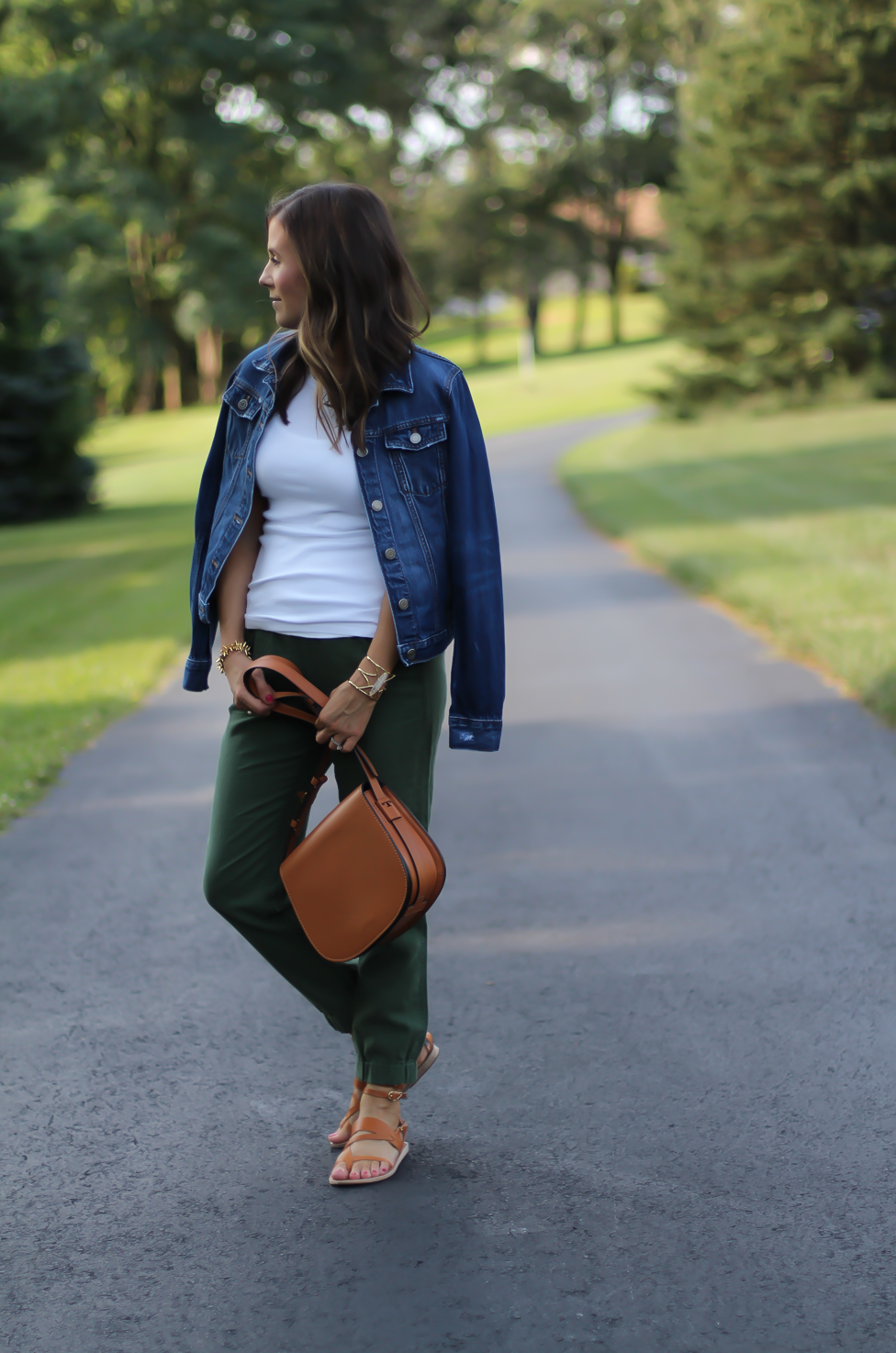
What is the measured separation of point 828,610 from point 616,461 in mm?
14855

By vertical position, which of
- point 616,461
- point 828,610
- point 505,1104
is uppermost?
point 505,1104

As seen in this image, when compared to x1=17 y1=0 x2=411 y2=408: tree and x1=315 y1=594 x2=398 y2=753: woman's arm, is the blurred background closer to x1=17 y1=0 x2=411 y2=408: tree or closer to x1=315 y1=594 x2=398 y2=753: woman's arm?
x1=17 y1=0 x2=411 y2=408: tree

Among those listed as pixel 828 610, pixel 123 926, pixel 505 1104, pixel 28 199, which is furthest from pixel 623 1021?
pixel 28 199

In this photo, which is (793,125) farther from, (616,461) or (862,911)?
(862,911)

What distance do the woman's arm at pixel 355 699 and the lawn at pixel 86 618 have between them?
11.3ft

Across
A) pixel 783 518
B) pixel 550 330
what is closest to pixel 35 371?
pixel 783 518

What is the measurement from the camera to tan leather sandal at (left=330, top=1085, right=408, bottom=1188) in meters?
2.93

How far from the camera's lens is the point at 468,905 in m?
4.64

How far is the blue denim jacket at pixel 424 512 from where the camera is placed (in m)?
2.84

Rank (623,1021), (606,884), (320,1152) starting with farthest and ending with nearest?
(606,884) → (623,1021) → (320,1152)

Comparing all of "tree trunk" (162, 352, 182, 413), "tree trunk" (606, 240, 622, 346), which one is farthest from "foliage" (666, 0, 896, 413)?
"tree trunk" (606, 240, 622, 346)

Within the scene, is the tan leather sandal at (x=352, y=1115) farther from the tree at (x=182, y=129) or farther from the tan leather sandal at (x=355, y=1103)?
the tree at (x=182, y=129)

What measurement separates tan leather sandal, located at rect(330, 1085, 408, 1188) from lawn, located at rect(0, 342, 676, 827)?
132 inches

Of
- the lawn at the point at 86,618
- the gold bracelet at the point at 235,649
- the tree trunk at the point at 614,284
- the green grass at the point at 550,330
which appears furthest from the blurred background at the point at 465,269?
the green grass at the point at 550,330
